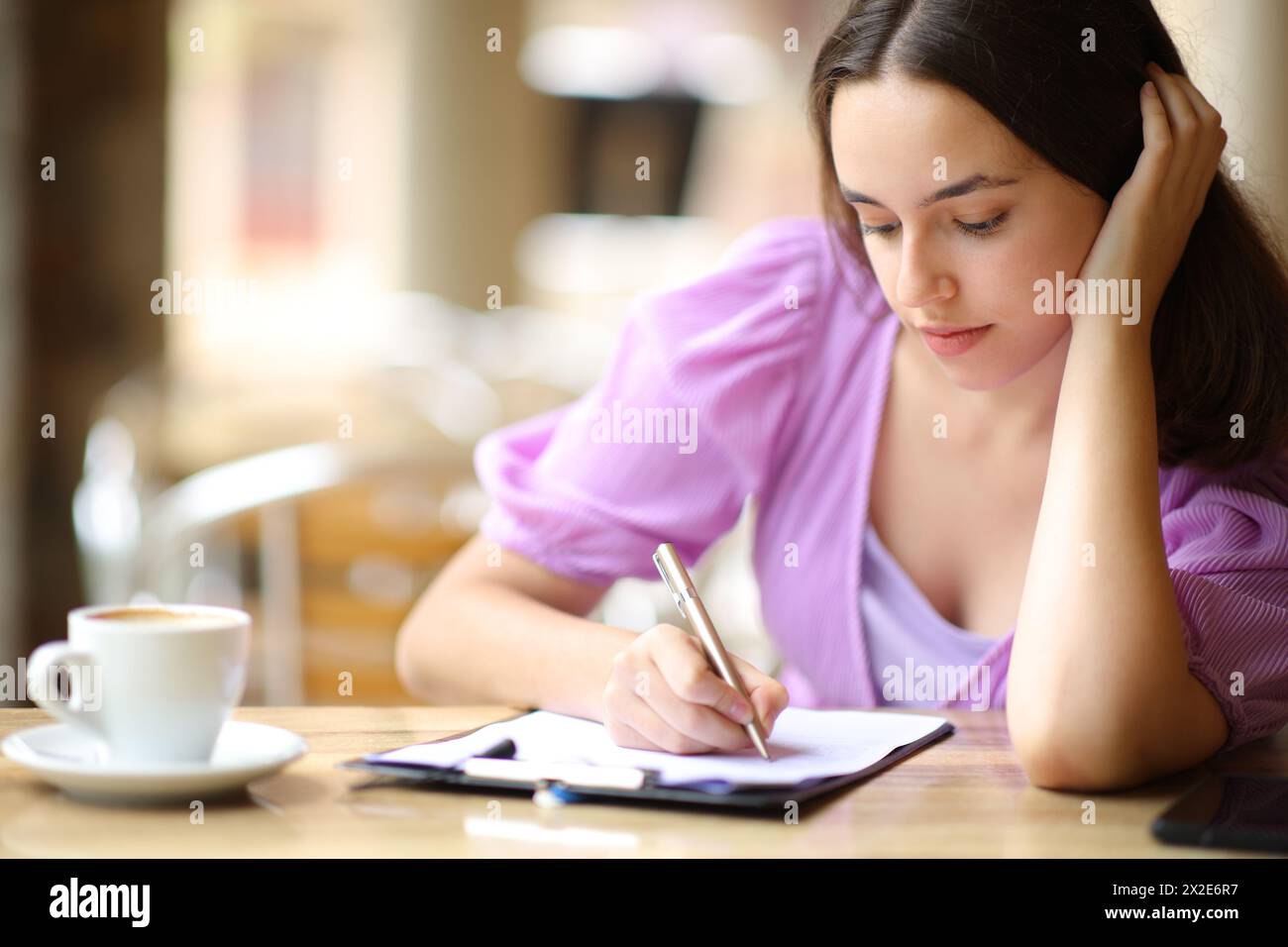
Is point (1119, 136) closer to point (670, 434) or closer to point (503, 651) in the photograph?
point (670, 434)

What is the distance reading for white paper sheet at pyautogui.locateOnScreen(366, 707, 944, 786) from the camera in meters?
0.79

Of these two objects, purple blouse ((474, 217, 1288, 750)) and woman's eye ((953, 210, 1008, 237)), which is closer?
woman's eye ((953, 210, 1008, 237))

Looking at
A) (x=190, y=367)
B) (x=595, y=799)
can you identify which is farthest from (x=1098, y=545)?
(x=190, y=367)

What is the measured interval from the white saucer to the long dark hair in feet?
1.95

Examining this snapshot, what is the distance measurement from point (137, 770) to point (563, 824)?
21cm

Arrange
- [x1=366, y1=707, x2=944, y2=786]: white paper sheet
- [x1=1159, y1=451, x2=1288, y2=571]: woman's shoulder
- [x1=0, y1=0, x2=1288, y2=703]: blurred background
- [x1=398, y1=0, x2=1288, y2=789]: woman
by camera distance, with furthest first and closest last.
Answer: [x1=0, y1=0, x2=1288, y2=703]: blurred background, [x1=1159, y1=451, x2=1288, y2=571]: woman's shoulder, [x1=398, y1=0, x2=1288, y2=789]: woman, [x1=366, y1=707, x2=944, y2=786]: white paper sheet

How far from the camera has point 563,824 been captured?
28.0 inches

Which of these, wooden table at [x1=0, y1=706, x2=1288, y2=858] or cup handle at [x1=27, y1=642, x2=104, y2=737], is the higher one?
cup handle at [x1=27, y1=642, x2=104, y2=737]

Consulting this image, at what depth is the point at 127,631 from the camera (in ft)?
2.35

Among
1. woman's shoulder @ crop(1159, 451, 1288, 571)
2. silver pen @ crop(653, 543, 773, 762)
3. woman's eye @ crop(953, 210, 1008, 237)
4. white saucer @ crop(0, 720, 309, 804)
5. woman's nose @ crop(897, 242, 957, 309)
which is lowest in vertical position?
white saucer @ crop(0, 720, 309, 804)

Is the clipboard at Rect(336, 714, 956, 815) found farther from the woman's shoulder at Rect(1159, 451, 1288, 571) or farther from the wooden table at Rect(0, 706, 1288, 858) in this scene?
the woman's shoulder at Rect(1159, 451, 1288, 571)

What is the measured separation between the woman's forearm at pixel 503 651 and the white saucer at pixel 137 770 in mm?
221

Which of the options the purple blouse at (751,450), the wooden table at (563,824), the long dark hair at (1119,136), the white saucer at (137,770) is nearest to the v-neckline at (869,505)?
the purple blouse at (751,450)

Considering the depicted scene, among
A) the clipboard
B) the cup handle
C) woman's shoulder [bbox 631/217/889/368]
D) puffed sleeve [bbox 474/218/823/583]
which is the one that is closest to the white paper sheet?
the clipboard
